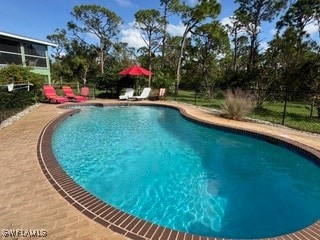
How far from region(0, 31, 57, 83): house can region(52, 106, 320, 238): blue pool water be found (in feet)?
38.5

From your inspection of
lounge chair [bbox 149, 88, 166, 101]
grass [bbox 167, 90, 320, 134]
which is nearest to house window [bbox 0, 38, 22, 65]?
lounge chair [bbox 149, 88, 166, 101]

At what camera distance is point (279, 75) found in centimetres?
1299

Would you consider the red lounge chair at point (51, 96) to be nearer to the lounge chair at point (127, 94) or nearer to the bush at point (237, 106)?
the lounge chair at point (127, 94)

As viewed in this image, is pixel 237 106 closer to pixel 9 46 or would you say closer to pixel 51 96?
pixel 51 96

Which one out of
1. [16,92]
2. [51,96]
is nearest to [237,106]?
[16,92]

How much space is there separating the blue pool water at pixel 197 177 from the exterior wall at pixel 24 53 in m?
11.8

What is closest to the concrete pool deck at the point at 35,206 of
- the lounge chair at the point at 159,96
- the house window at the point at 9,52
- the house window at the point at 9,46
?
the lounge chair at the point at 159,96

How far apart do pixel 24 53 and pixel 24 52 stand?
3.1 inches

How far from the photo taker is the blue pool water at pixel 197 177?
12.6 ft

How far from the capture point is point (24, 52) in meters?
18.8

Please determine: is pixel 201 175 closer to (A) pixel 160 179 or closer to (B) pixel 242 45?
(A) pixel 160 179

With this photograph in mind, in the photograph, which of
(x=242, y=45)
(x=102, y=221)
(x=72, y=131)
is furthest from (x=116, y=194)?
(x=242, y=45)

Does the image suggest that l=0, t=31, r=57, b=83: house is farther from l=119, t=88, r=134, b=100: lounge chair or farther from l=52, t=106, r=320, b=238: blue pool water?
l=52, t=106, r=320, b=238: blue pool water

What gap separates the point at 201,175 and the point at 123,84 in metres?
13.2
